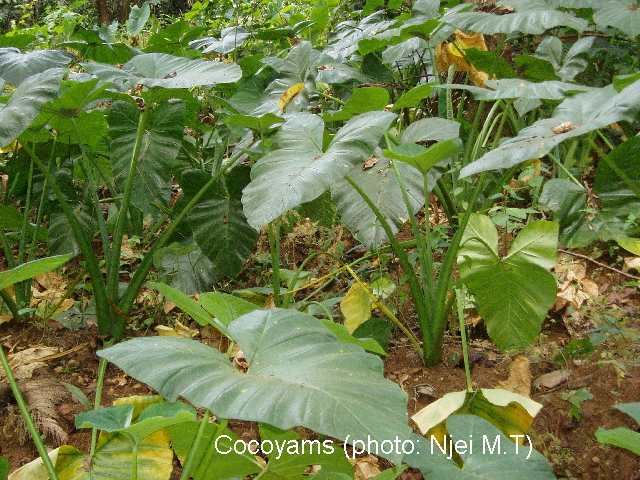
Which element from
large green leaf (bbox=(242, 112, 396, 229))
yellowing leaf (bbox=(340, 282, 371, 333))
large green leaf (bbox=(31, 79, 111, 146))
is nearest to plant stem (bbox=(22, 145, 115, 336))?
large green leaf (bbox=(31, 79, 111, 146))

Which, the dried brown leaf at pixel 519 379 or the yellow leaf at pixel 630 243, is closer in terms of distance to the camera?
the dried brown leaf at pixel 519 379

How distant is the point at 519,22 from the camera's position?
1.80 meters

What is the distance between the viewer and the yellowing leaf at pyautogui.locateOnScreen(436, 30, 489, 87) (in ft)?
8.22

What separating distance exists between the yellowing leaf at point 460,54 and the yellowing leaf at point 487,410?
1.61m

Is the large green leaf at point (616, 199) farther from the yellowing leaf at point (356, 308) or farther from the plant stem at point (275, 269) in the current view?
the plant stem at point (275, 269)

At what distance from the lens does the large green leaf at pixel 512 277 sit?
145cm

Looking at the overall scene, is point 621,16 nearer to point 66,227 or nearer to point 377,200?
point 377,200

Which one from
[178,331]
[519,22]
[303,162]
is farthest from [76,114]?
[519,22]

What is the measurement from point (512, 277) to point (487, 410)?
357 millimetres

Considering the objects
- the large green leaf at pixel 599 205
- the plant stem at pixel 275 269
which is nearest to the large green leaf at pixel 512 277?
the large green leaf at pixel 599 205

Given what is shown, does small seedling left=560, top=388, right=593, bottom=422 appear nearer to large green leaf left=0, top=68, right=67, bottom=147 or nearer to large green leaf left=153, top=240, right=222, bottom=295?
large green leaf left=153, top=240, right=222, bottom=295

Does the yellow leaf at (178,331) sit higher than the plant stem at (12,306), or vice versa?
the plant stem at (12,306)

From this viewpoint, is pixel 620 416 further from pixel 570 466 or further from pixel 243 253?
pixel 243 253

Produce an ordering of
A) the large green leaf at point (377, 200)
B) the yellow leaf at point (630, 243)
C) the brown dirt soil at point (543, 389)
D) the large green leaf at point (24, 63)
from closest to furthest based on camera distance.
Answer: the brown dirt soil at point (543, 389) → the large green leaf at point (377, 200) → the yellow leaf at point (630, 243) → the large green leaf at point (24, 63)
